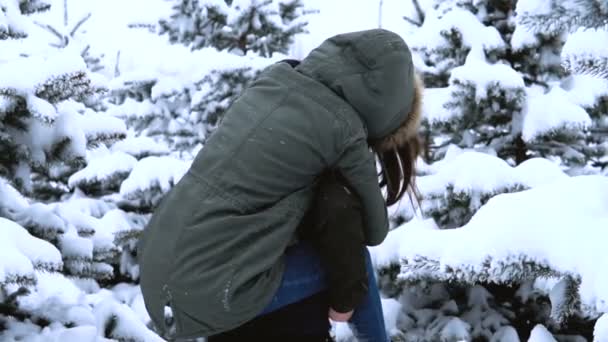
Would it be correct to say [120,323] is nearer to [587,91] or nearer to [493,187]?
[493,187]

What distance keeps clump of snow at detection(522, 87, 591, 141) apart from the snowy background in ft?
0.04

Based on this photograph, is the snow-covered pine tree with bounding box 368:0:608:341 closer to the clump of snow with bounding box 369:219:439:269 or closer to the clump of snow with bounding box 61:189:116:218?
the clump of snow with bounding box 369:219:439:269

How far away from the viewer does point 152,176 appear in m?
6.00

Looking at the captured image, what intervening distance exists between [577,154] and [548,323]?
1.61 metres

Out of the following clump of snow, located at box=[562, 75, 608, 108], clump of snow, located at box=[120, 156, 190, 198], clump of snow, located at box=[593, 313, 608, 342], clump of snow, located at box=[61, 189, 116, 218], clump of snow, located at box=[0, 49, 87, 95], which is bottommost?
clump of snow, located at box=[61, 189, 116, 218]

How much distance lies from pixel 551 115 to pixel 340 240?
2876 millimetres

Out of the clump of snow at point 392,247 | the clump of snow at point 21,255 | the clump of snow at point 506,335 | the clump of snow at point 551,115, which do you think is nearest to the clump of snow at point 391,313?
the clump of snow at point 392,247

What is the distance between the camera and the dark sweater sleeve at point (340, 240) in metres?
2.19

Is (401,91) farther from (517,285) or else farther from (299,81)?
(517,285)

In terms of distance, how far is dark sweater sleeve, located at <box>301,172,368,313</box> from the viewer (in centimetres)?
219

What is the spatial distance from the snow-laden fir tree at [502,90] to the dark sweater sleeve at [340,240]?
2.66 meters

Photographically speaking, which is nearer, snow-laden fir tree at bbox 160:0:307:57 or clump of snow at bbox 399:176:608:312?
clump of snow at bbox 399:176:608:312

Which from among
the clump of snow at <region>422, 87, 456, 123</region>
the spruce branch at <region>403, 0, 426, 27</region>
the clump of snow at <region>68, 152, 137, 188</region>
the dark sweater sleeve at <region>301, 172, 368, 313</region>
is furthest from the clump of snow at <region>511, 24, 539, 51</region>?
the clump of snow at <region>68, 152, 137, 188</region>

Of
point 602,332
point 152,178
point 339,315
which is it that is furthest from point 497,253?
point 152,178
